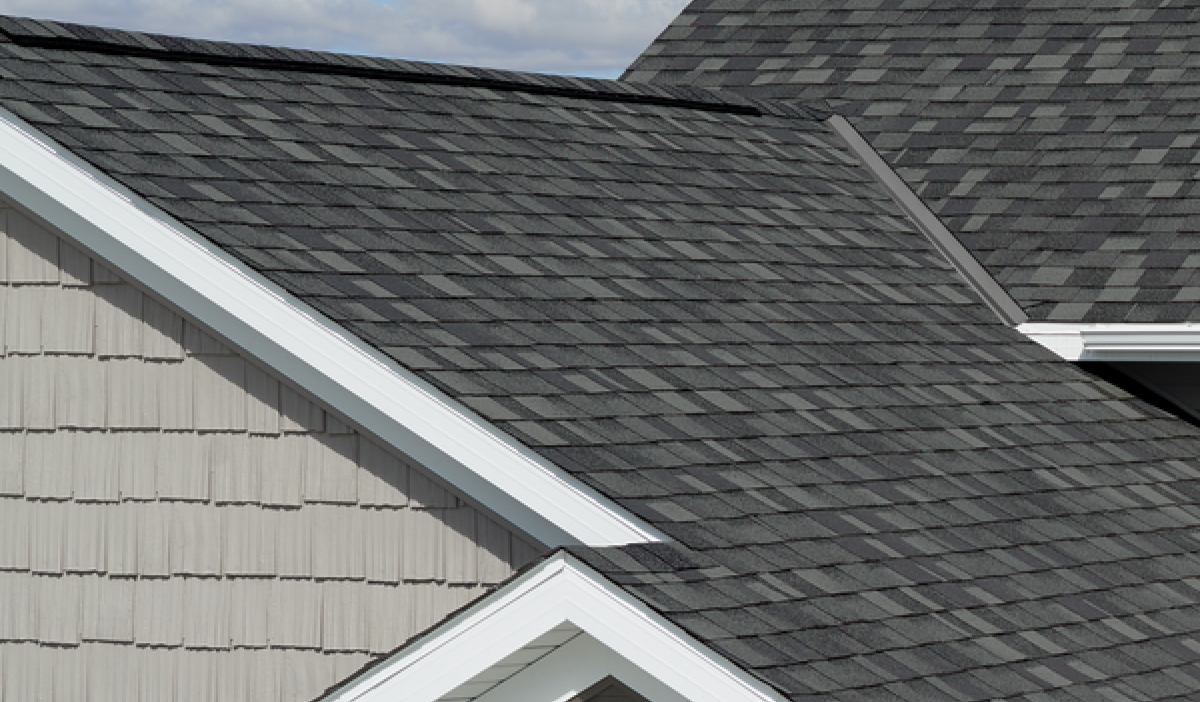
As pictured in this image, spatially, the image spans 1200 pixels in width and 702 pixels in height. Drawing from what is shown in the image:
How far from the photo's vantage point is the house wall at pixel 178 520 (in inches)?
279

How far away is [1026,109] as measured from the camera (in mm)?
12609

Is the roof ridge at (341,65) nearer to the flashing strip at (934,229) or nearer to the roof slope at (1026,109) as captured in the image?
the flashing strip at (934,229)

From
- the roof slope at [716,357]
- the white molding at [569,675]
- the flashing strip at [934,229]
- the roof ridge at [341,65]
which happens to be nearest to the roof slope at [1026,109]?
the flashing strip at [934,229]

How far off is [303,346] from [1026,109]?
7.42 m

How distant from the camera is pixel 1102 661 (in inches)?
270

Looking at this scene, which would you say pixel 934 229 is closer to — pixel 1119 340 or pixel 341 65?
pixel 1119 340

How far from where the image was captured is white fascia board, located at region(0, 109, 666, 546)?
6.27m

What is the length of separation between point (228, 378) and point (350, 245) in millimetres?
762

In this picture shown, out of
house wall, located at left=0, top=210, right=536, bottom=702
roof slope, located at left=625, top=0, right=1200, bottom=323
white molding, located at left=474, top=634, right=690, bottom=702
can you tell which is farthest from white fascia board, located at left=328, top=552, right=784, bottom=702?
roof slope, located at left=625, top=0, right=1200, bottom=323

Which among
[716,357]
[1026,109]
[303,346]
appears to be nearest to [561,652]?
[303,346]

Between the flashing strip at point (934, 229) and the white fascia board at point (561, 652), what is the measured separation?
17.5 ft

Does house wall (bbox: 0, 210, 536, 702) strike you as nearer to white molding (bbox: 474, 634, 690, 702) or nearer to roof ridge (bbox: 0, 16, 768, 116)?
white molding (bbox: 474, 634, 690, 702)

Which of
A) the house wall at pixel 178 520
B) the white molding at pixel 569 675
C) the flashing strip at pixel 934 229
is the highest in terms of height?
the flashing strip at pixel 934 229

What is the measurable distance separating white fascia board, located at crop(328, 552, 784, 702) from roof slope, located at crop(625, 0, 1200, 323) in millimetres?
5451
